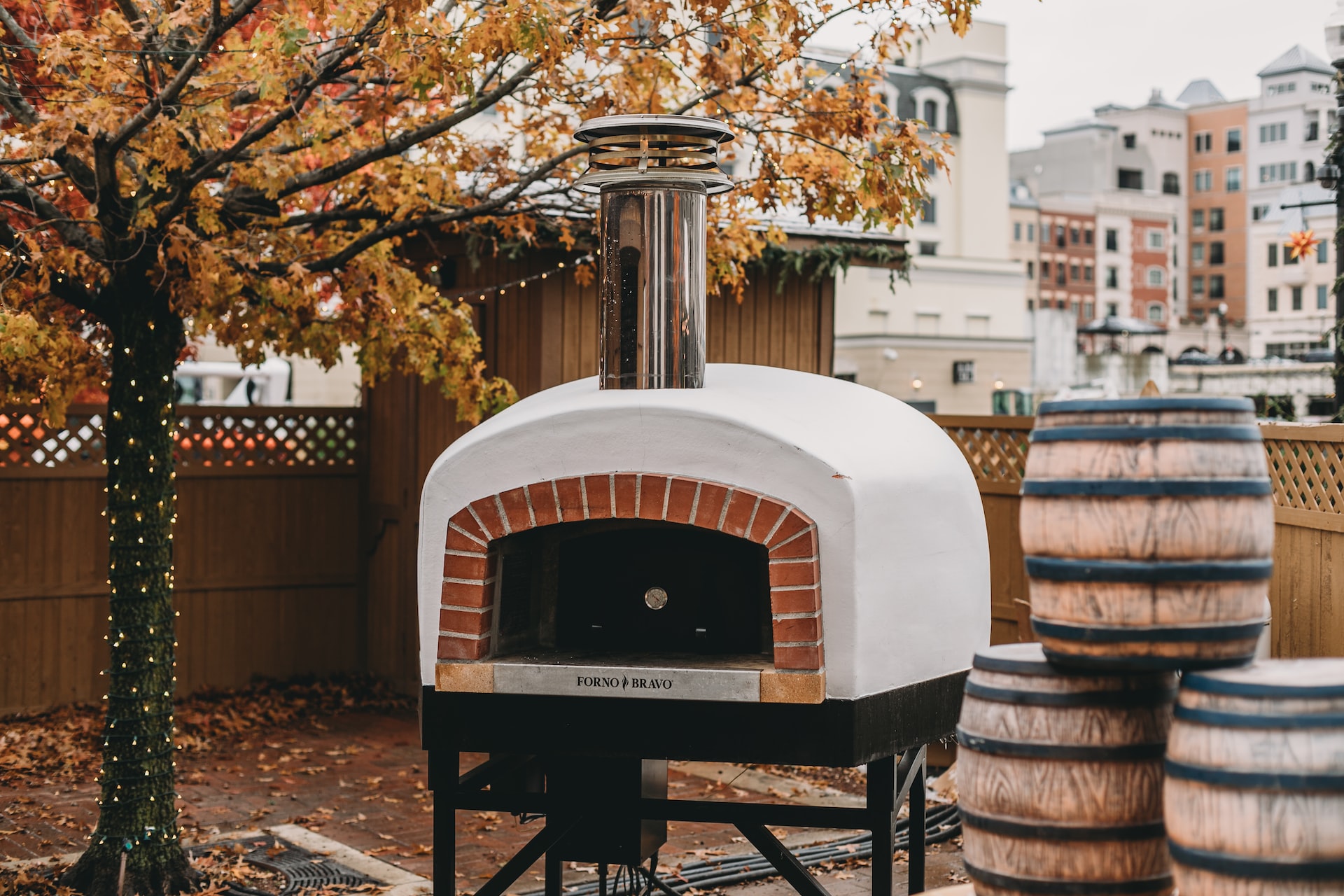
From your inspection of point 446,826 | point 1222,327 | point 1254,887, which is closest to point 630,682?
point 446,826

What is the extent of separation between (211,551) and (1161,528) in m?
8.56

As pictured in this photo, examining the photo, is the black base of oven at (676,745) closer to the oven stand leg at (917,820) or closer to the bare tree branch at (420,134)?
the oven stand leg at (917,820)

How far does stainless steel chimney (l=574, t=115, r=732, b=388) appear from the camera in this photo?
5.33m

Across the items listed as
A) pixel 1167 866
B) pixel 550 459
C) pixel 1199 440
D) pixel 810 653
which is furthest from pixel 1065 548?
pixel 550 459

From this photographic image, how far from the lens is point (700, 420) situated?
4746 mm

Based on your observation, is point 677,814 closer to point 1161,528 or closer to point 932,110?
point 1161,528

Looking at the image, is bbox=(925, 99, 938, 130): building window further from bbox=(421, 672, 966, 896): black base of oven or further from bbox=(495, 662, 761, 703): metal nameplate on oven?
bbox=(495, 662, 761, 703): metal nameplate on oven

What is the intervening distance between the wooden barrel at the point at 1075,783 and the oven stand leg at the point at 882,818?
146cm

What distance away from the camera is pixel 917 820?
5918 millimetres

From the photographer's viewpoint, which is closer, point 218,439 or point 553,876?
point 553,876

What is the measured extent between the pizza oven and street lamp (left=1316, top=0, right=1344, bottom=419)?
6.63 m

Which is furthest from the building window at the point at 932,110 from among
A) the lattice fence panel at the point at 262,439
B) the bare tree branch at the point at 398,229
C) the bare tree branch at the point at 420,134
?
the bare tree branch at the point at 420,134

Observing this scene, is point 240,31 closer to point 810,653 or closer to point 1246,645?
point 810,653

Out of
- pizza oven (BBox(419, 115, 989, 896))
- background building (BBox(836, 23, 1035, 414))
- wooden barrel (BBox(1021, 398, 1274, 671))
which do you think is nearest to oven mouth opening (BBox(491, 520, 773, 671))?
pizza oven (BBox(419, 115, 989, 896))
